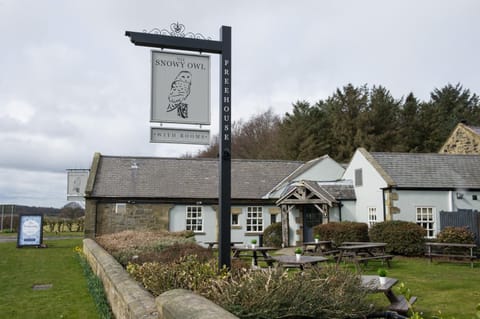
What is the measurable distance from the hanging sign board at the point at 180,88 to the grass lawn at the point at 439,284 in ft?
13.8

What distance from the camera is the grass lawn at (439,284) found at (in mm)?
8281

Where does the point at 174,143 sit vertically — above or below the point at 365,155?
below

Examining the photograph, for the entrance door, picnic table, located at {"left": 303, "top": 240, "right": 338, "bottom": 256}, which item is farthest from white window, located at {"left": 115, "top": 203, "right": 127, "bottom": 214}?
picnic table, located at {"left": 303, "top": 240, "right": 338, "bottom": 256}

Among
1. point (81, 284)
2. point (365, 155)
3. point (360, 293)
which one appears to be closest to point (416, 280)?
point (360, 293)

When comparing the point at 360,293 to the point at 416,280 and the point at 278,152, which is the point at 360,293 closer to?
the point at 416,280

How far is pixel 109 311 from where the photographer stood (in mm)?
7418

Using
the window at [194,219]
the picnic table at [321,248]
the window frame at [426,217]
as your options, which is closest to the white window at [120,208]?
the window at [194,219]

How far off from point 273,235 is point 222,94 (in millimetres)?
16595

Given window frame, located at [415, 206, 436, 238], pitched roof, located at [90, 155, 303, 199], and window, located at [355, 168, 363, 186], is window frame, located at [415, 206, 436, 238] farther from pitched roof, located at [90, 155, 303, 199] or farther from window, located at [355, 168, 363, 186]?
pitched roof, located at [90, 155, 303, 199]

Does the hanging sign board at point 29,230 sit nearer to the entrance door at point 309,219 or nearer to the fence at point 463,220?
the entrance door at point 309,219

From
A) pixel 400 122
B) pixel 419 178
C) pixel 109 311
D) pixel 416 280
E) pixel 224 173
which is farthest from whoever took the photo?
pixel 400 122

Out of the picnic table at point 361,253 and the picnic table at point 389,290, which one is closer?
the picnic table at point 389,290

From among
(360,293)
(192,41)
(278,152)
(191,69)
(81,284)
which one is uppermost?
(278,152)

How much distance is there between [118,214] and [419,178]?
1467 cm
